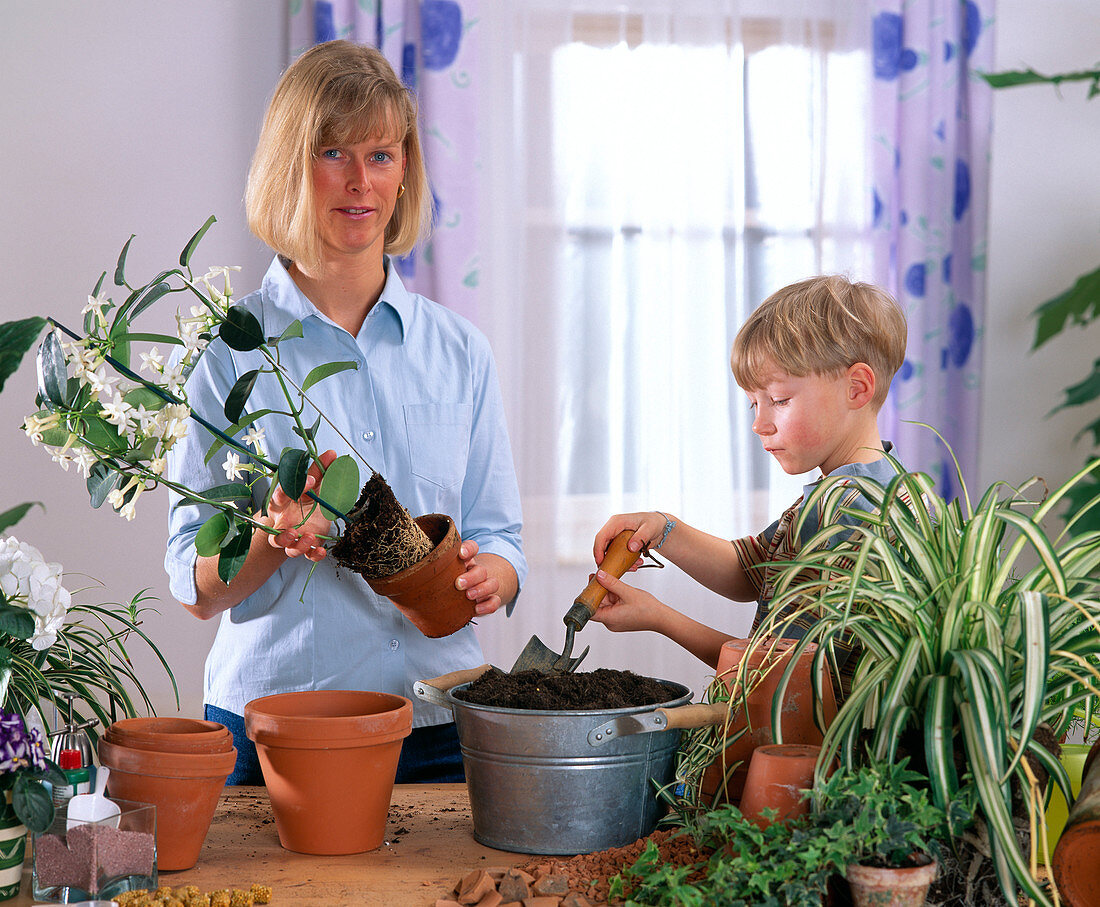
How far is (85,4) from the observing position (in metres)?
→ 2.74

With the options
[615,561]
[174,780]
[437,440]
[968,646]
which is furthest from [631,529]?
[174,780]

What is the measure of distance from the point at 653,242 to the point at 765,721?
2.26 metres

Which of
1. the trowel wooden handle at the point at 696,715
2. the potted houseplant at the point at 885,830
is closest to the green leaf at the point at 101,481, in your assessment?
the trowel wooden handle at the point at 696,715

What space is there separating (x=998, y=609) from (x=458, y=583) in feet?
2.12

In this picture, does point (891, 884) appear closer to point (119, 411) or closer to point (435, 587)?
point (435, 587)

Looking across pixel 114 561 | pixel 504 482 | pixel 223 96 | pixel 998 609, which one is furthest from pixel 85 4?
pixel 998 609

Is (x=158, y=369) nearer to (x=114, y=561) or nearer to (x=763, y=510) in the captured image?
(x=114, y=561)

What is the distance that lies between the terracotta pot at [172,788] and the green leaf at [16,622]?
149 millimetres

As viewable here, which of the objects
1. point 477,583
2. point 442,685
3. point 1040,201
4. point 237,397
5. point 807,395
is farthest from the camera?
point 1040,201

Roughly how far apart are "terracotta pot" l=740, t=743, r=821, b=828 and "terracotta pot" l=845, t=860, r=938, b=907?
78 millimetres

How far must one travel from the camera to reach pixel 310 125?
1.43 m

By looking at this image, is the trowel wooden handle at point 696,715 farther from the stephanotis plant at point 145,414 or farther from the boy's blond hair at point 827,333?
the boy's blond hair at point 827,333

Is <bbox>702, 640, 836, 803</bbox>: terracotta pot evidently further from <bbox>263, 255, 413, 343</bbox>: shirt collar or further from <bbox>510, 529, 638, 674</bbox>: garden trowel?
<bbox>263, 255, 413, 343</bbox>: shirt collar

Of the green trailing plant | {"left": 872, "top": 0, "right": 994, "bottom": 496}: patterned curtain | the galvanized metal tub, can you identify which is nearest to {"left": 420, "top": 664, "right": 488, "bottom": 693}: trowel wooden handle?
the galvanized metal tub
